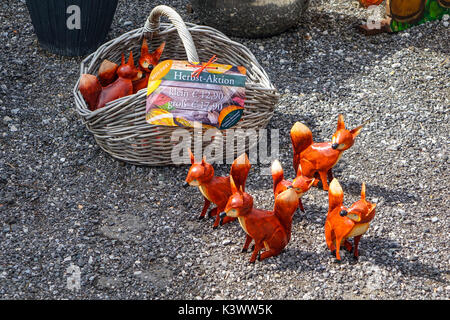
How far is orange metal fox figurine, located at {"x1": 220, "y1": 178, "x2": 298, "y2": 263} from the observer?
1886mm

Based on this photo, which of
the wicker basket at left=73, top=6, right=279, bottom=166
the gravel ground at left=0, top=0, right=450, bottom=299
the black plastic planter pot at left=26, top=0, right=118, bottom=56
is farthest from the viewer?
the black plastic planter pot at left=26, top=0, right=118, bottom=56

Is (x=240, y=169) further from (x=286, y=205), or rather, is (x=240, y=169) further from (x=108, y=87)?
(x=108, y=87)

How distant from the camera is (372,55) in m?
3.25

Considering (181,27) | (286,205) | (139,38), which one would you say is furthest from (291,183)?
(139,38)

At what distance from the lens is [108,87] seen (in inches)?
97.5

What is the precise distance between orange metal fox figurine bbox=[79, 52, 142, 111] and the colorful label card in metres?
0.23

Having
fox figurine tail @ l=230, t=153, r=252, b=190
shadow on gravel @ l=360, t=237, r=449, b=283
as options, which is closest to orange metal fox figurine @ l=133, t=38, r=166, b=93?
fox figurine tail @ l=230, t=153, r=252, b=190

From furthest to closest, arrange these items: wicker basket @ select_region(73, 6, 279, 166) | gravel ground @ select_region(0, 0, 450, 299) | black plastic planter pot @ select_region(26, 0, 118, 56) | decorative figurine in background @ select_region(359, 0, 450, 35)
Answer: decorative figurine in background @ select_region(359, 0, 450, 35) → black plastic planter pot @ select_region(26, 0, 118, 56) → wicker basket @ select_region(73, 6, 279, 166) → gravel ground @ select_region(0, 0, 450, 299)

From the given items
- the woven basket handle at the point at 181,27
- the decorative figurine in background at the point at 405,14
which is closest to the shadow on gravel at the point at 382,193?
the woven basket handle at the point at 181,27

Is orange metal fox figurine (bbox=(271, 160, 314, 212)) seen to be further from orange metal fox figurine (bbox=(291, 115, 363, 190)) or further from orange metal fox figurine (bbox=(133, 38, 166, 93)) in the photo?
orange metal fox figurine (bbox=(133, 38, 166, 93))

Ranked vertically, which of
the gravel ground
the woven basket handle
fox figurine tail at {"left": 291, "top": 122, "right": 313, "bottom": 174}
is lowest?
the gravel ground

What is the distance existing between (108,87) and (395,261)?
1409 mm

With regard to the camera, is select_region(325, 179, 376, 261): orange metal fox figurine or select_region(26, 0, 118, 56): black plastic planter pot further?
select_region(26, 0, 118, 56): black plastic planter pot

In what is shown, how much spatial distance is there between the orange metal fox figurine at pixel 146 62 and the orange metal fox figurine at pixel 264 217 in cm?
83
